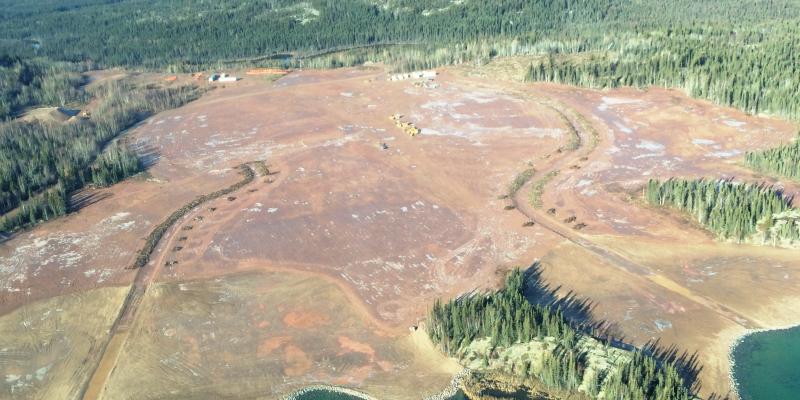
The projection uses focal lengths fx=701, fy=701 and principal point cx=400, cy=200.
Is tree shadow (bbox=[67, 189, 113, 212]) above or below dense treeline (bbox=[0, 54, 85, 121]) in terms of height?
below

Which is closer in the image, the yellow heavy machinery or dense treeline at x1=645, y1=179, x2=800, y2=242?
dense treeline at x1=645, y1=179, x2=800, y2=242

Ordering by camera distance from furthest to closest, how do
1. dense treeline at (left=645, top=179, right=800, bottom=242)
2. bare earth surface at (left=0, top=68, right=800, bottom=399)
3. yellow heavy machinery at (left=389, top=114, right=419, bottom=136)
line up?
yellow heavy machinery at (left=389, top=114, right=419, bottom=136) → dense treeline at (left=645, top=179, right=800, bottom=242) → bare earth surface at (left=0, top=68, right=800, bottom=399)

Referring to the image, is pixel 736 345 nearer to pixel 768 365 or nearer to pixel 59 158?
pixel 768 365

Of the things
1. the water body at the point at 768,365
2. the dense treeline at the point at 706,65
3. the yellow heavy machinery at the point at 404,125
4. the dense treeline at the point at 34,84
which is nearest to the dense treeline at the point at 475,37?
the dense treeline at the point at 706,65

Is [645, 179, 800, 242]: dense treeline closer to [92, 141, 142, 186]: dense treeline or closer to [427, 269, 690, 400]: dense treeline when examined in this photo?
[427, 269, 690, 400]: dense treeline

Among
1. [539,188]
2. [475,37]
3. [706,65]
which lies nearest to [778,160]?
[539,188]

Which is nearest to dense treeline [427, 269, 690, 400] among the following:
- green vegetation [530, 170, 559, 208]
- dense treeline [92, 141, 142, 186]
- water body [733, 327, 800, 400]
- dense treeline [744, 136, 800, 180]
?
water body [733, 327, 800, 400]

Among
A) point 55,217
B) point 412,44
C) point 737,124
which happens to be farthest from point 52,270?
point 412,44
